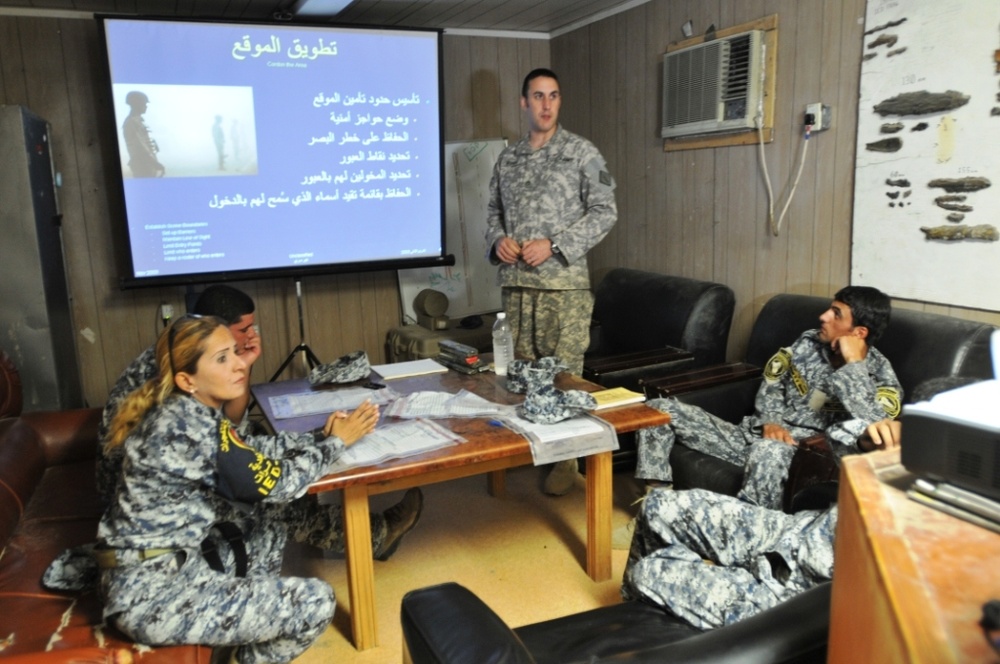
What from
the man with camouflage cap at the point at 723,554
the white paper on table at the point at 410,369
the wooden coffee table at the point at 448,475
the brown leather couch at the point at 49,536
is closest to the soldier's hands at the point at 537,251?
the white paper on table at the point at 410,369

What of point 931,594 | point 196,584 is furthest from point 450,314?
point 931,594

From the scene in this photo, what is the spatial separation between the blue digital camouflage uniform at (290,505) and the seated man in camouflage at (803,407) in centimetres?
111

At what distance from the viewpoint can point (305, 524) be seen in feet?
7.78

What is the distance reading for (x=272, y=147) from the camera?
3912 millimetres

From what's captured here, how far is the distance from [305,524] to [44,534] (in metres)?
0.72

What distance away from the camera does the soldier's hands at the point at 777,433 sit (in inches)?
101

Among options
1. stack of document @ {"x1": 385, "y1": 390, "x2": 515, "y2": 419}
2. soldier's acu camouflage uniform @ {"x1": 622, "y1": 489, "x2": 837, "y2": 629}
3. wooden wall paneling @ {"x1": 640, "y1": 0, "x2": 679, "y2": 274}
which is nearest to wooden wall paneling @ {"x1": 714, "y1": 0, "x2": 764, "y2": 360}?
wooden wall paneling @ {"x1": 640, "y1": 0, "x2": 679, "y2": 274}

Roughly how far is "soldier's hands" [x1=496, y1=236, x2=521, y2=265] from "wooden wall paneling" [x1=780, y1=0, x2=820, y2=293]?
3.88ft

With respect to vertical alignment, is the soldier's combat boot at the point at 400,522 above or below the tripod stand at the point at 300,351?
below

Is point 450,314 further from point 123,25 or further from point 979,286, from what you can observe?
point 979,286

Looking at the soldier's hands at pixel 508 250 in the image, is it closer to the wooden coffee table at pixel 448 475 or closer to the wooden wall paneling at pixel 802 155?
the wooden coffee table at pixel 448 475

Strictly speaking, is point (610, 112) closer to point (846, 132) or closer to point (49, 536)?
point (846, 132)

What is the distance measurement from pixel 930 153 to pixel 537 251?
1515mm

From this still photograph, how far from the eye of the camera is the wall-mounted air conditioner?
128 inches
